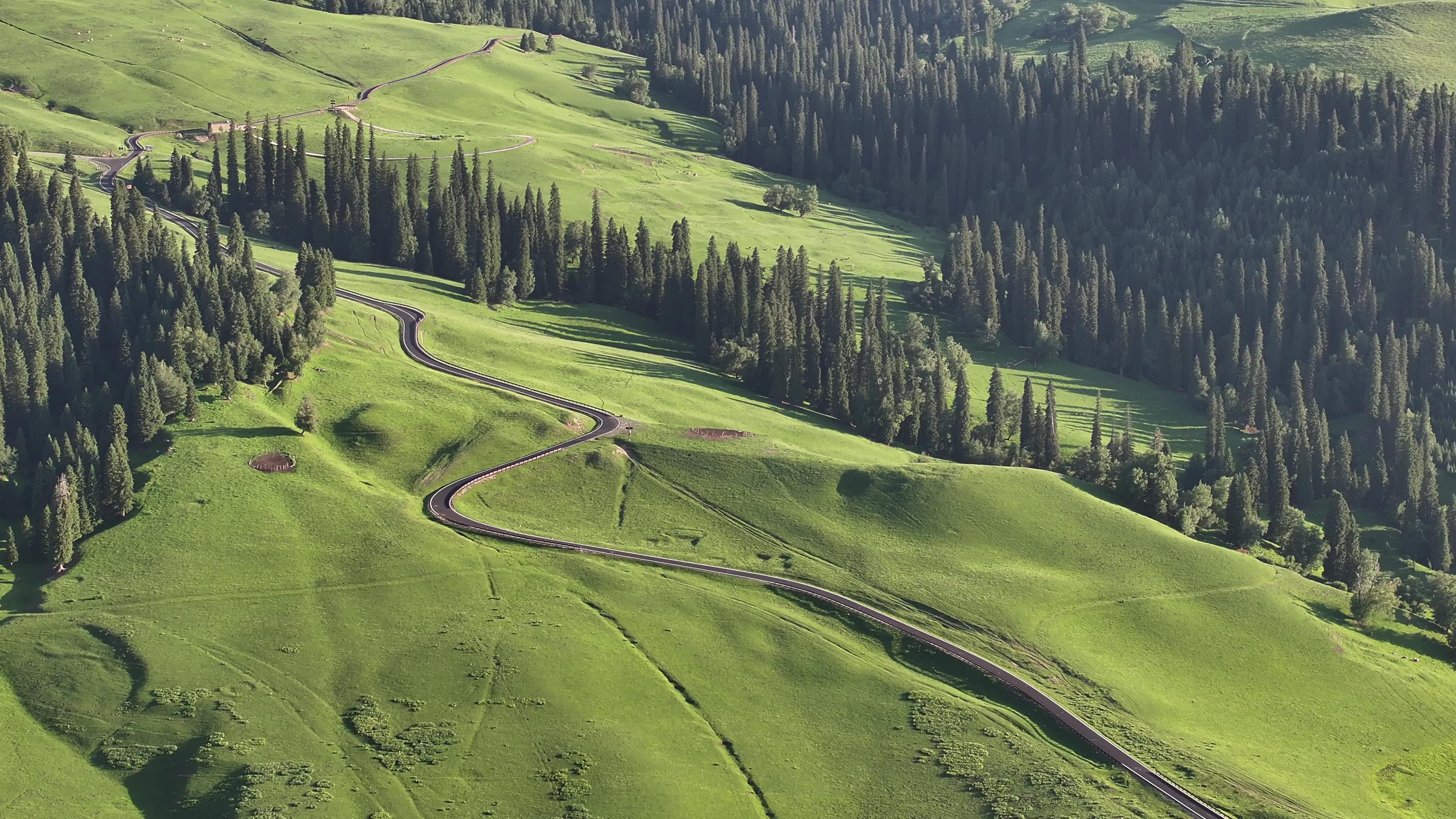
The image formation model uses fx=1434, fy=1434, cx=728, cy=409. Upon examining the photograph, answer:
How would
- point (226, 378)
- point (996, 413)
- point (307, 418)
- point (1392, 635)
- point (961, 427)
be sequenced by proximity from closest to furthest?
point (1392, 635)
point (307, 418)
point (226, 378)
point (961, 427)
point (996, 413)

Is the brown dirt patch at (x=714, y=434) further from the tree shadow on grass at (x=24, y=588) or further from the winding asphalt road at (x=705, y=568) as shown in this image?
the tree shadow on grass at (x=24, y=588)

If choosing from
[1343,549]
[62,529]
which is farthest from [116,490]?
[1343,549]

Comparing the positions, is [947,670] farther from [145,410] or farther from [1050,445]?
[145,410]

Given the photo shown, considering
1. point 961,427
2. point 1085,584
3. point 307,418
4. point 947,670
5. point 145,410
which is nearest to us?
point 947,670

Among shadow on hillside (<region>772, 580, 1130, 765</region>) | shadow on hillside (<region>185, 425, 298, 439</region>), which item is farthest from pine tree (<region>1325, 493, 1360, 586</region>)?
shadow on hillside (<region>185, 425, 298, 439</region>)

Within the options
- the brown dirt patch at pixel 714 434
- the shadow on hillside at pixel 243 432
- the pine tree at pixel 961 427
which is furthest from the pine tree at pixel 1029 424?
the shadow on hillside at pixel 243 432

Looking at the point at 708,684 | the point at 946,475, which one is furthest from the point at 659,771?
the point at 946,475
